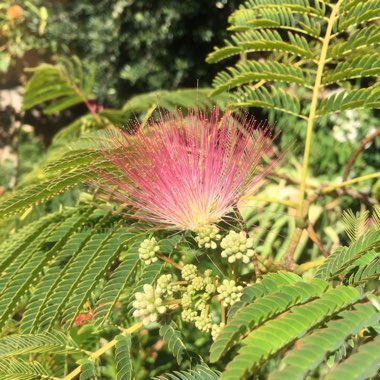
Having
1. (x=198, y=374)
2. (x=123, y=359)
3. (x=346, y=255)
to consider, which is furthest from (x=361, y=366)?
(x=123, y=359)

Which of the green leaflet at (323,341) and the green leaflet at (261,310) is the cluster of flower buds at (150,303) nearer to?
the green leaflet at (261,310)

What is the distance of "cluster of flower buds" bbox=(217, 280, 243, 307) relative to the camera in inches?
34.4

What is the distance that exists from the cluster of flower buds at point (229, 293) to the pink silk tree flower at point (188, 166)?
170mm

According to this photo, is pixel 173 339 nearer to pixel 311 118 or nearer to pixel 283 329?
pixel 283 329

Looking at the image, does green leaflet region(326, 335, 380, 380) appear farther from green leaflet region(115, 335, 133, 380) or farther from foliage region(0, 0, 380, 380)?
green leaflet region(115, 335, 133, 380)

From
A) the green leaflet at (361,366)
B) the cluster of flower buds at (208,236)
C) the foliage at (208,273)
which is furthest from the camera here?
the cluster of flower buds at (208,236)

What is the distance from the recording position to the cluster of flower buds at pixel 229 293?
34.4 inches

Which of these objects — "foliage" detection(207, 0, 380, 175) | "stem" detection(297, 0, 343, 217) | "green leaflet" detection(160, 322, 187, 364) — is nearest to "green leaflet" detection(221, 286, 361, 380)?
"green leaflet" detection(160, 322, 187, 364)

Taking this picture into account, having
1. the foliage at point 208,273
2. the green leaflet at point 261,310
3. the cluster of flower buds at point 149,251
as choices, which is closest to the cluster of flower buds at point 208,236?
the foliage at point 208,273

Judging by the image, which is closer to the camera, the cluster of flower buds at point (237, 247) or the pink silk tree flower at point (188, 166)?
the cluster of flower buds at point (237, 247)

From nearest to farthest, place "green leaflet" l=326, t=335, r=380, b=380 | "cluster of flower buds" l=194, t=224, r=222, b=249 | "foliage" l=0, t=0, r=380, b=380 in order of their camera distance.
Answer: "green leaflet" l=326, t=335, r=380, b=380
"foliage" l=0, t=0, r=380, b=380
"cluster of flower buds" l=194, t=224, r=222, b=249

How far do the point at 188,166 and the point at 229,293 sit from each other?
0.28 meters

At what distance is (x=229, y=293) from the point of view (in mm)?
885

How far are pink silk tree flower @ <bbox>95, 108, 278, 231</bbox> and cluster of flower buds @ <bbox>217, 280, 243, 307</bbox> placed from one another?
0.56ft
